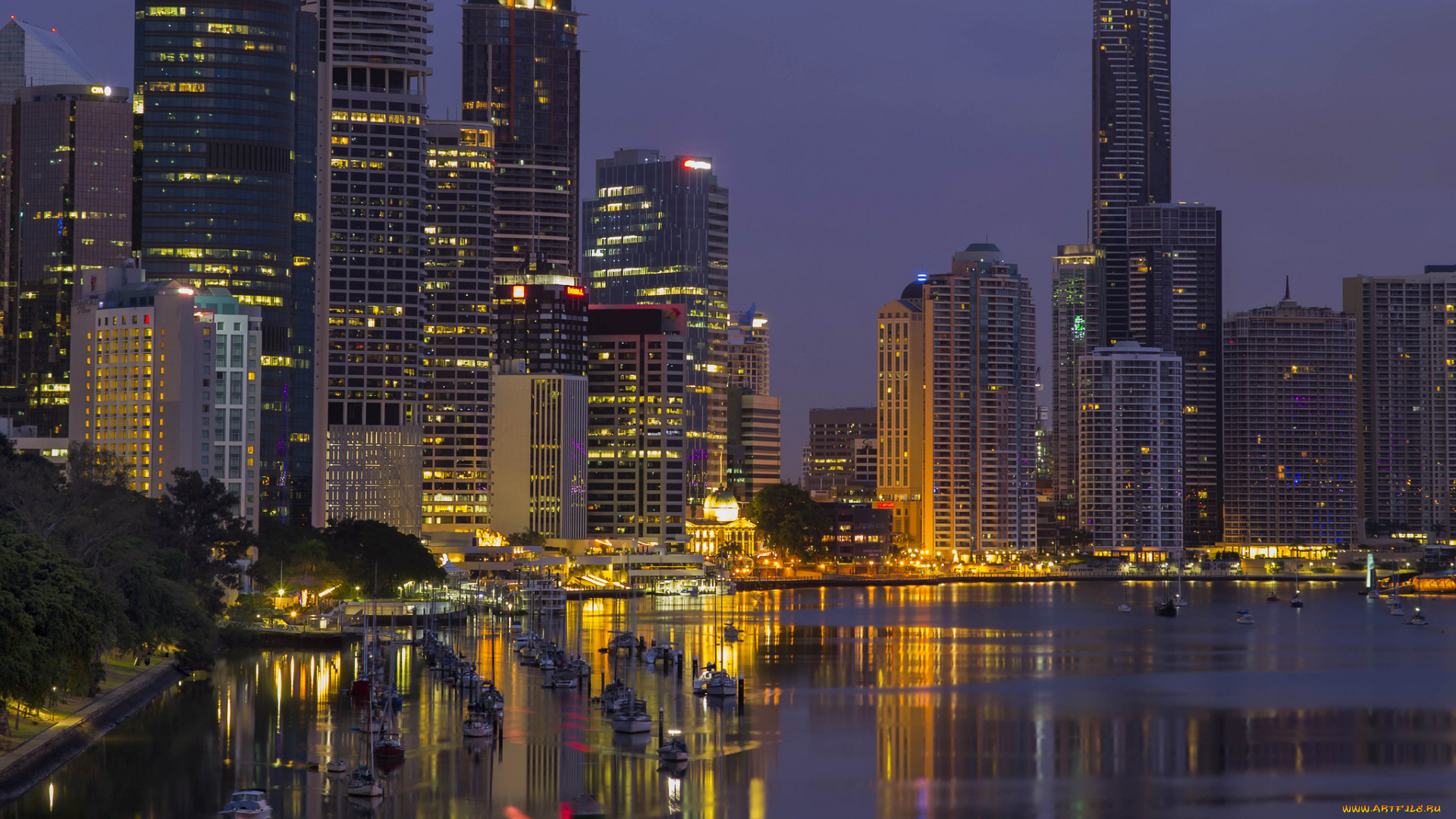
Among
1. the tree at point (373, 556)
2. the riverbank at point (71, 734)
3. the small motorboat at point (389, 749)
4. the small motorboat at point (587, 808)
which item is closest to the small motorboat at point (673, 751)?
the small motorboat at point (587, 808)

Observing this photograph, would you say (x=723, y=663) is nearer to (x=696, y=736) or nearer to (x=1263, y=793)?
(x=696, y=736)

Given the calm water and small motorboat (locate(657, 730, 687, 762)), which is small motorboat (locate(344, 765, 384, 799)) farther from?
small motorboat (locate(657, 730, 687, 762))

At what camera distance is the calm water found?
86812mm

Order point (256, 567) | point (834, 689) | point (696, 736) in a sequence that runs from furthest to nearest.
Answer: point (256, 567)
point (834, 689)
point (696, 736)

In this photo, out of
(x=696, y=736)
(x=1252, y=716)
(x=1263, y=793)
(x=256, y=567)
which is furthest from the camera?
(x=256, y=567)

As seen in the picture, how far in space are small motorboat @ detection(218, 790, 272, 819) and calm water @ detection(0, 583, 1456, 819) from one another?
1.00 metres

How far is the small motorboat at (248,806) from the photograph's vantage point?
77.6 meters

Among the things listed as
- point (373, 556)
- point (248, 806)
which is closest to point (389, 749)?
point (248, 806)

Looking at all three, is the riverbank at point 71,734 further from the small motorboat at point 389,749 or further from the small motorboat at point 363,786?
the small motorboat at point 389,749

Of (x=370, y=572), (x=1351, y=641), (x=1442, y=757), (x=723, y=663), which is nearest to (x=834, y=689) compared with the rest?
(x=723, y=663)

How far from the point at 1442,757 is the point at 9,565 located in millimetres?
81792

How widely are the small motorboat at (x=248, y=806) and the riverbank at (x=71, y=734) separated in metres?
9.60

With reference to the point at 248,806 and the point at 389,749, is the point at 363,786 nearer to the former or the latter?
the point at 248,806

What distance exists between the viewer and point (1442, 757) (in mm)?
107875
